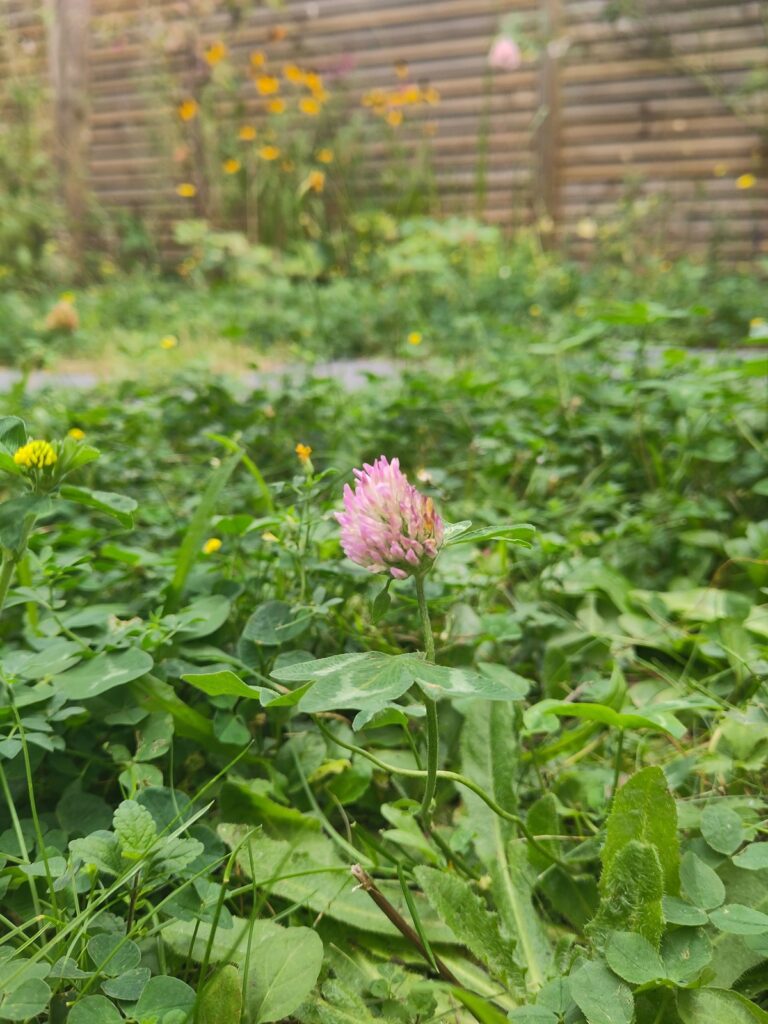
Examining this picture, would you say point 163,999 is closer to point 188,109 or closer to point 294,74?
point 294,74

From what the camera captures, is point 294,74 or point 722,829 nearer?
point 722,829

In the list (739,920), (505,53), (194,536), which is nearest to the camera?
(739,920)

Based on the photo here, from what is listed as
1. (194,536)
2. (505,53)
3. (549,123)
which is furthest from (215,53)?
(194,536)

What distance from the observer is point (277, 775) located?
3.44 feet

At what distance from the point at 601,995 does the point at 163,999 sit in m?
0.37

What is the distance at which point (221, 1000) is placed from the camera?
740 millimetres

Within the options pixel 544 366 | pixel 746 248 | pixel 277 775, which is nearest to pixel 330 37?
pixel 746 248

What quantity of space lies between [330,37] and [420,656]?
7971 mm

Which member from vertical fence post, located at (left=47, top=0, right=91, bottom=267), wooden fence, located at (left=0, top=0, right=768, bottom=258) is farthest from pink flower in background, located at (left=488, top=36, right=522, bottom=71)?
vertical fence post, located at (left=47, top=0, right=91, bottom=267)

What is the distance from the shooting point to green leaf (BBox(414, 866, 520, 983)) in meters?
0.83

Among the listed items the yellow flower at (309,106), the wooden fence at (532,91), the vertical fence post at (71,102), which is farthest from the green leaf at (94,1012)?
the vertical fence post at (71,102)

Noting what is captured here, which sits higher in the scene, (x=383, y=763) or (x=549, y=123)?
(x=549, y=123)

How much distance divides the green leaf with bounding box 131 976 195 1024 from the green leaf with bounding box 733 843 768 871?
525 millimetres

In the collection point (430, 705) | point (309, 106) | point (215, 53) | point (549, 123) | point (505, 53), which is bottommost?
point (430, 705)
